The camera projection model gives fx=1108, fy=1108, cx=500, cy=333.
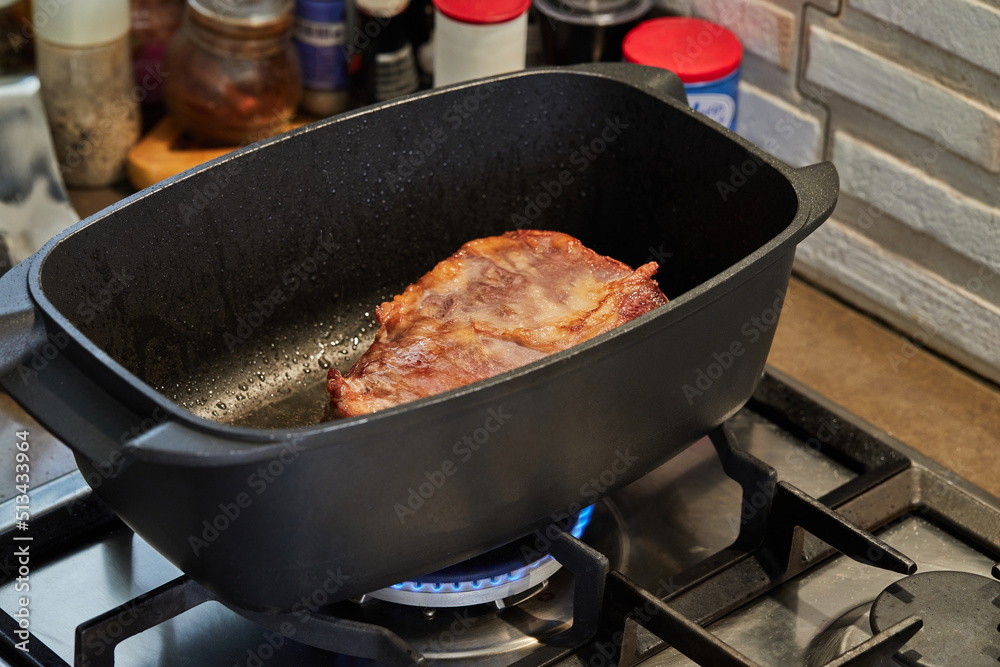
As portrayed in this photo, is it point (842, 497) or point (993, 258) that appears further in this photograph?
point (993, 258)

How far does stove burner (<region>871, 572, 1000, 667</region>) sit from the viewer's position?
36.6 inches

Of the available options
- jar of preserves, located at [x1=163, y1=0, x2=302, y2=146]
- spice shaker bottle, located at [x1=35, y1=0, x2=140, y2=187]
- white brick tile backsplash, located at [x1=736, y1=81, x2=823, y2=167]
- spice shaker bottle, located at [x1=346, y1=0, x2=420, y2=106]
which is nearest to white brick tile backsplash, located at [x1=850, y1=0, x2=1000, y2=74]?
white brick tile backsplash, located at [x1=736, y1=81, x2=823, y2=167]

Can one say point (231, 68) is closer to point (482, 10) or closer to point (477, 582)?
point (482, 10)

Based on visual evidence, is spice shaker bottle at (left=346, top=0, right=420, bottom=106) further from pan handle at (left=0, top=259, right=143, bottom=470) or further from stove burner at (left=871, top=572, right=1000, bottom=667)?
stove burner at (left=871, top=572, right=1000, bottom=667)

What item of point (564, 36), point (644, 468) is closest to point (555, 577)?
point (644, 468)

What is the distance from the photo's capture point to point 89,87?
145 cm

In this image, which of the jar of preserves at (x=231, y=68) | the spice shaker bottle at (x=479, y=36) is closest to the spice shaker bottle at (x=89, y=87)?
the jar of preserves at (x=231, y=68)

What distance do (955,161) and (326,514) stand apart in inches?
37.6

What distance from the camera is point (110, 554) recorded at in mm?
1049

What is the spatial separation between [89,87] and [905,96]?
104cm

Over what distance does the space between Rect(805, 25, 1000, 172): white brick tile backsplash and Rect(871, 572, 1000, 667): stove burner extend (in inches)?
21.5

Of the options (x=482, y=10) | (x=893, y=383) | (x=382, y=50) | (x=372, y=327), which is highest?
(x=482, y=10)

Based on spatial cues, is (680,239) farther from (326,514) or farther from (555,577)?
(326,514)

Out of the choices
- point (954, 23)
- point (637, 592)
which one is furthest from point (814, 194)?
point (954, 23)
